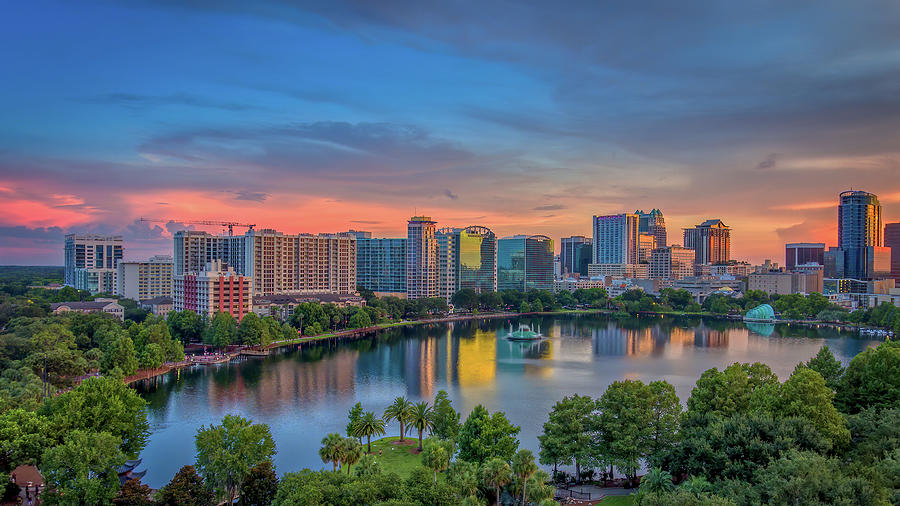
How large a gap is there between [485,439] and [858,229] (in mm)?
110582

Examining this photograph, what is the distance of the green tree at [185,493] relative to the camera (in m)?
13.0

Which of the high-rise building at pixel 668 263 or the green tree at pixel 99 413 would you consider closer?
the green tree at pixel 99 413

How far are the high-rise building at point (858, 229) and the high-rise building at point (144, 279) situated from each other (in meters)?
104

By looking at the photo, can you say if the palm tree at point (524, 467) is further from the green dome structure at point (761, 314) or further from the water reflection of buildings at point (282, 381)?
the green dome structure at point (761, 314)

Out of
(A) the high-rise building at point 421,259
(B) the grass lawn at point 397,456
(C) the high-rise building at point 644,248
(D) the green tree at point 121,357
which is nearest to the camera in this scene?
(B) the grass lawn at point 397,456

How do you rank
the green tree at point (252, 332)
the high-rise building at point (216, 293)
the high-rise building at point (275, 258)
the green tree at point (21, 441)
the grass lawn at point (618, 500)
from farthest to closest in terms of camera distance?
the high-rise building at point (275, 258) → the high-rise building at point (216, 293) → the green tree at point (252, 332) → the green tree at point (21, 441) → the grass lawn at point (618, 500)

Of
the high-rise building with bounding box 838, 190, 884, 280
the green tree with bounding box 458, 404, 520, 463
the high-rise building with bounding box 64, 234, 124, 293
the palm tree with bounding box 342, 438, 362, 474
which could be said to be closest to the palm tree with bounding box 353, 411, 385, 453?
the palm tree with bounding box 342, 438, 362, 474

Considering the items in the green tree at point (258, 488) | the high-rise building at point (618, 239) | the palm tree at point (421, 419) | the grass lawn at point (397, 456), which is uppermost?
the high-rise building at point (618, 239)

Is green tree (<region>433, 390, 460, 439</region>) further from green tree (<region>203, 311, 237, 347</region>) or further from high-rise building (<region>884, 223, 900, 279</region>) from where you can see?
high-rise building (<region>884, 223, 900, 279</region>)

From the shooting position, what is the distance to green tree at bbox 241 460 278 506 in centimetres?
1377

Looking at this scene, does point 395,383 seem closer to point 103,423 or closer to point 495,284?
point 103,423

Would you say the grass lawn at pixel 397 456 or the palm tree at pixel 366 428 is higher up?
the palm tree at pixel 366 428

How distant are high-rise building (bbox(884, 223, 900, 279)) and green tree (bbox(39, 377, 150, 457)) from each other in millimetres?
117698

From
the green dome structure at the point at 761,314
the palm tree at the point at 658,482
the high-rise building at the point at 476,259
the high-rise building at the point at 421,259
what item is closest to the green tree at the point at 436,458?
the palm tree at the point at 658,482
